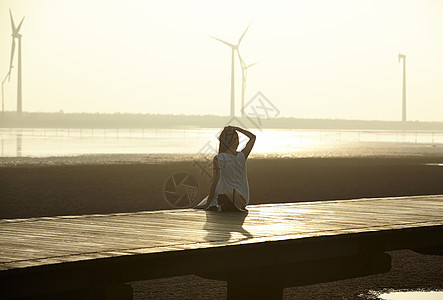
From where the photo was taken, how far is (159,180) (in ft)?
123

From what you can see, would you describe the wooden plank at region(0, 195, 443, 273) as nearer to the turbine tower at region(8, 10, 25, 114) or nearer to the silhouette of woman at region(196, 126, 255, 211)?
the silhouette of woman at region(196, 126, 255, 211)

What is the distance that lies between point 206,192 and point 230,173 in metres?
18.5

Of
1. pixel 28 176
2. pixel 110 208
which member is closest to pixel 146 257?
pixel 110 208

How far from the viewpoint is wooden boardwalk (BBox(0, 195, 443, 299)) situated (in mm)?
8234

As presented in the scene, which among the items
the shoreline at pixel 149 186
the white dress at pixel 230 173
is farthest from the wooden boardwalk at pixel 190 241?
the shoreline at pixel 149 186

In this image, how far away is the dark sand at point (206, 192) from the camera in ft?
43.9

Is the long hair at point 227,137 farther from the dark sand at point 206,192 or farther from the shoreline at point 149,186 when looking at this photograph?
the shoreline at point 149,186

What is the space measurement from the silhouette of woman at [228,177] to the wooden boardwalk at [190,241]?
355 mm

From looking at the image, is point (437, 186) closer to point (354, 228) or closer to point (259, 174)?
point (259, 174)

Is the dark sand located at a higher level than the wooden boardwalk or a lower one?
lower

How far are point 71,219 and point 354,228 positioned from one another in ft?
13.4

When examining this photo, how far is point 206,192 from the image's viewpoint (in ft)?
104

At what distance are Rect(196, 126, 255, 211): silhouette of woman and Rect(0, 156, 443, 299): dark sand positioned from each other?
4.41 feet

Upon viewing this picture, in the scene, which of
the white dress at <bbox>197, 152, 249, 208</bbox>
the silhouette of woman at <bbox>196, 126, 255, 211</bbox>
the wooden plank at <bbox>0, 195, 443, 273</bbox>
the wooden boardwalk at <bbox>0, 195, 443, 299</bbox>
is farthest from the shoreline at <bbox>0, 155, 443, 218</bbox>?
the wooden boardwalk at <bbox>0, 195, 443, 299</bbox>
